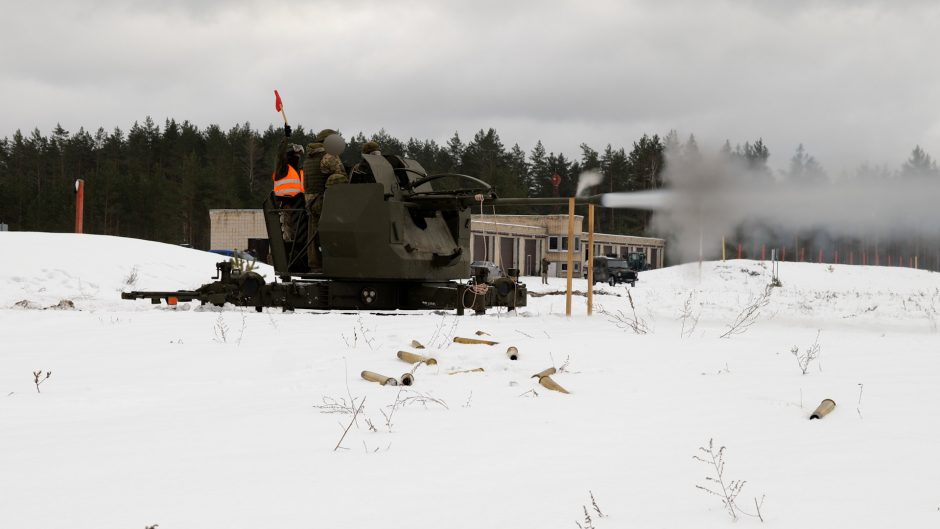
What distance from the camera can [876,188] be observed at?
413 inches

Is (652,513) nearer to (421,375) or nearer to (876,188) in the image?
(421,375)

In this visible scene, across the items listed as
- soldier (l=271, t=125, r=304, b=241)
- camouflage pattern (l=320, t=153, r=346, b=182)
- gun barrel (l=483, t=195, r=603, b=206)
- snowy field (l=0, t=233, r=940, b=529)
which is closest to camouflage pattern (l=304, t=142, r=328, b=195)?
camouflage pattern (l=320, t=153, r=346, b=182)

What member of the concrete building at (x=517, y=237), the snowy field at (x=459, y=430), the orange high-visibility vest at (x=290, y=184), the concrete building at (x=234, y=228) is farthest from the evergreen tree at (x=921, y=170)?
the concrete building at (x=234, y=228)

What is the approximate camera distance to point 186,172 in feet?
235

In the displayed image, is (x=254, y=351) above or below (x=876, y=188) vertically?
below

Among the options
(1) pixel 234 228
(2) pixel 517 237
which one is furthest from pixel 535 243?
(1) pixel 234 228

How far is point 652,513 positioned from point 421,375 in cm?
346

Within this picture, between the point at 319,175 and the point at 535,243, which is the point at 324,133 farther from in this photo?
the point at 535,243

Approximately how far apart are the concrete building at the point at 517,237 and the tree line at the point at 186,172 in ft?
30.9

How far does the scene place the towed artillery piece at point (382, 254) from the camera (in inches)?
457

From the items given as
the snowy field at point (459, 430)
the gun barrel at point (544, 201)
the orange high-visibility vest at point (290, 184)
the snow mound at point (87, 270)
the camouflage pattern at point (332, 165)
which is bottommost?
the snowy field at point (459, 430)

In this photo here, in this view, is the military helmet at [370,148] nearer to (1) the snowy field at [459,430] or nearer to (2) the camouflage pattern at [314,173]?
(2) the camouflage pattern at [314,173]

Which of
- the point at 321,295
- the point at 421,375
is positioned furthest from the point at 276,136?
the point at 421,375

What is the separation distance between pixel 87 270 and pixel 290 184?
713 cm
